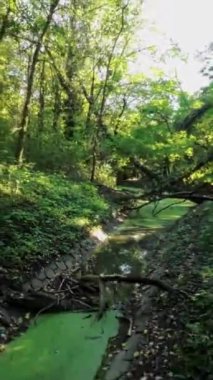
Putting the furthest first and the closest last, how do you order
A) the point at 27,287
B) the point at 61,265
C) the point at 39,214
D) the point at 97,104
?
the point at 97,104, the point at 39,214, the point at 61,265, the point at 27,287

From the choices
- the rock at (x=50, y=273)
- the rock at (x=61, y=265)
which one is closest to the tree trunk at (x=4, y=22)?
the rock at (x=61, y=265)

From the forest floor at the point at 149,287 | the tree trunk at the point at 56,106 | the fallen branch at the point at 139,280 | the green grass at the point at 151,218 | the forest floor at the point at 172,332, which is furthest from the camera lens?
the tree trunk at the point at 56,106

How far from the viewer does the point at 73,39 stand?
21.6 metres

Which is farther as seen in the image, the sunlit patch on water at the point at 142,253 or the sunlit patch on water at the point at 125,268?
the sunlit patch on water at the point at 142,253

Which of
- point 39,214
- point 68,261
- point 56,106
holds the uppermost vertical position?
point 56,106

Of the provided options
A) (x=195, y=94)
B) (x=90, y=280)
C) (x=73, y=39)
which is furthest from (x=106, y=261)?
(x=195, y=94)

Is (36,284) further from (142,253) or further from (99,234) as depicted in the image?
(99,234)

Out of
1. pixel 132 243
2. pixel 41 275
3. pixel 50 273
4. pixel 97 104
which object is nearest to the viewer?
pixel 41 275

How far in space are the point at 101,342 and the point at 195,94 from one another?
71.1 ft

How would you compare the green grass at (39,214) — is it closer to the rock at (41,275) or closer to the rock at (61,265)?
the rock at (61,265)

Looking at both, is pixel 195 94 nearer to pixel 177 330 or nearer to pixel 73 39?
pixel 73 39

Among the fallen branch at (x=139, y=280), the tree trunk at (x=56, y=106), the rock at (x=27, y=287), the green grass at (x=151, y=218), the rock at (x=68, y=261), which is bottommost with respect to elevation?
the green grass at (x=151, y=218)

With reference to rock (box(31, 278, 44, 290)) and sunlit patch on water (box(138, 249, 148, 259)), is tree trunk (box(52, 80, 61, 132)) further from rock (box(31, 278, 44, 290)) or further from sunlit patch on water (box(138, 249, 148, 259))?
rock (box(31, 278, 44, 290))

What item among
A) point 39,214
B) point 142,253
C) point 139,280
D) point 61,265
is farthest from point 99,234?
point 139,280
